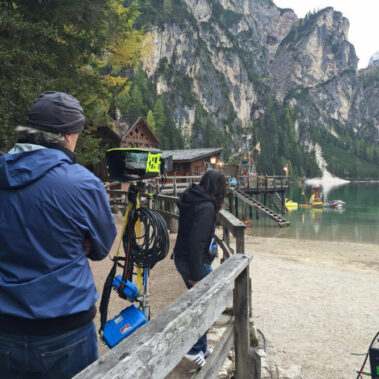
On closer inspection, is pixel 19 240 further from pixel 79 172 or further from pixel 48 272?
pixel 79 172

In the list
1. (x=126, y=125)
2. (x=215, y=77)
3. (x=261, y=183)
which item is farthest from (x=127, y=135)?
(x=215, y=77)

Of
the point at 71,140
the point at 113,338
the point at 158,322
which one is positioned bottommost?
the point at 113,338

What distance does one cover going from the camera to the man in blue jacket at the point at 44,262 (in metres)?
1.40

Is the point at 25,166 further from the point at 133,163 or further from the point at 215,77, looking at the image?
the point at 215,77

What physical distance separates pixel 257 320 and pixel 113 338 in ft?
15.6

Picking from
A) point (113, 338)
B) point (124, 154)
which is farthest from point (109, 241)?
point (124, 154)

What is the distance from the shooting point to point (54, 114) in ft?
5.33

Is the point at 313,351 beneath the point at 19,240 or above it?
beneath

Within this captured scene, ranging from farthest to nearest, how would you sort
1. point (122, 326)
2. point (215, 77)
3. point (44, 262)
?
point (215, 77)
point (122, 326)
point (44, 262)

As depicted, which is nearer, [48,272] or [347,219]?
[48,272]

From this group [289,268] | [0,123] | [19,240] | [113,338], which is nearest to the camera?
[19,240]

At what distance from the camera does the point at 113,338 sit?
78.4 inches

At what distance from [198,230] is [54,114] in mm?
1811

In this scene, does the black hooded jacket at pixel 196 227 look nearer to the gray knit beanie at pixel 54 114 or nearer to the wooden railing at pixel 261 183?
the gray knit beanie at pixel 54 114
